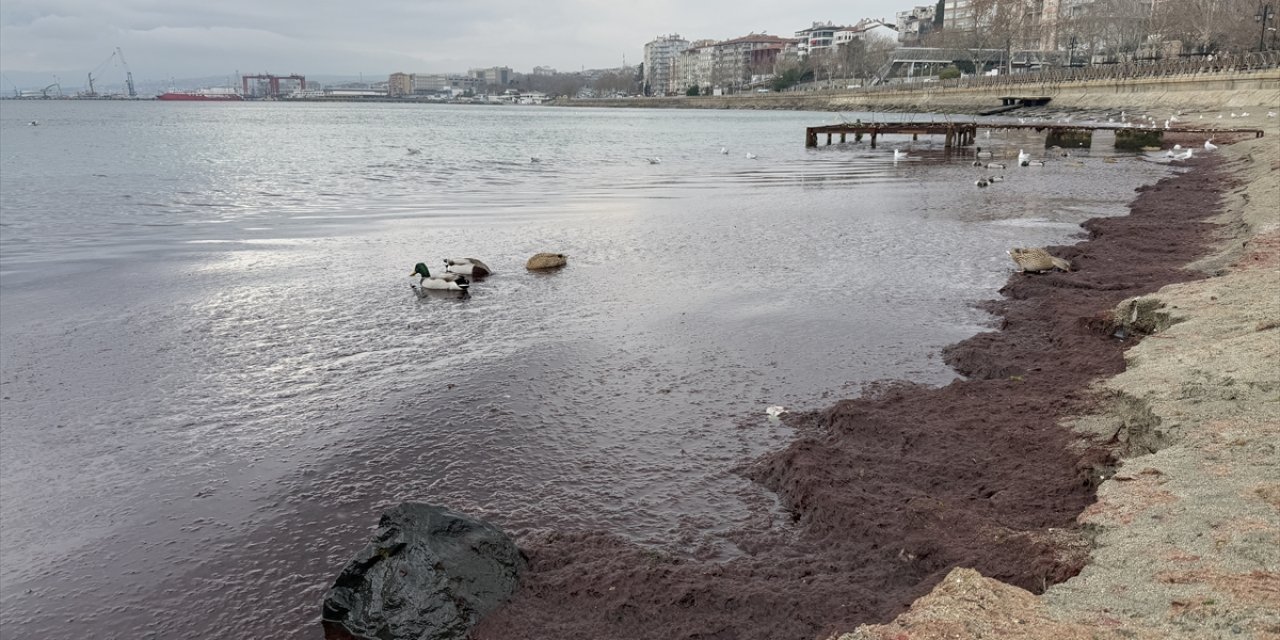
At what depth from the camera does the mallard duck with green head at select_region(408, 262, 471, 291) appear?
41.9ft

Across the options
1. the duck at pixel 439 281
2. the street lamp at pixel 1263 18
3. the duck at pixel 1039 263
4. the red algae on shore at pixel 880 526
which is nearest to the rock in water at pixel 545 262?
the duck at pixel 439 281

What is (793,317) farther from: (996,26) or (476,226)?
(996,26)

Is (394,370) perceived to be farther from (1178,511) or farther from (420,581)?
(1178,511)

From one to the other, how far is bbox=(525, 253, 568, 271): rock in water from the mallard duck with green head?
1.42 metres

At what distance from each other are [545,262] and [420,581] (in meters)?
10.1

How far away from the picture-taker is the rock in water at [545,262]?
14.5 meters

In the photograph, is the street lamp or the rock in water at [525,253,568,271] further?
the street lamp

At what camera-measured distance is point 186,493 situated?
6.48 metres

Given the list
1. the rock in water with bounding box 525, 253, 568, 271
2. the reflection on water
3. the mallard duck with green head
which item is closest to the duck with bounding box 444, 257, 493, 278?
the mallard duck with green head

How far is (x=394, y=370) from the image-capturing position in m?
9.29

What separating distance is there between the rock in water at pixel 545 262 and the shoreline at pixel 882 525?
7649mm

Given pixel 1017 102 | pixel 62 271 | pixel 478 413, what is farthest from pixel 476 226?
pixel 1017 102

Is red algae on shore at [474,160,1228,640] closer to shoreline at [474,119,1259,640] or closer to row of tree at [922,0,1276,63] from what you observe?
shoreline at [474,119,1259,640]

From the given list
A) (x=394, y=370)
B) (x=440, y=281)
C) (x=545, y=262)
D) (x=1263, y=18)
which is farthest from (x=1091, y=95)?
(x=394, y=370)
